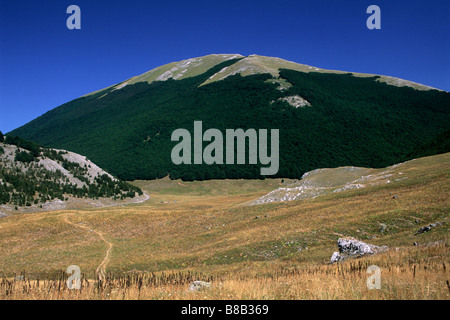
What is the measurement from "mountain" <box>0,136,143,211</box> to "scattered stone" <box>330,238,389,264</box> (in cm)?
4863

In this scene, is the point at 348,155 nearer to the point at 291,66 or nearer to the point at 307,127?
the point at 307,127

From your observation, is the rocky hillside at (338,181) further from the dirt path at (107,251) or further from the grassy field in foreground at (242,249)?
the dirt path at (107,251)

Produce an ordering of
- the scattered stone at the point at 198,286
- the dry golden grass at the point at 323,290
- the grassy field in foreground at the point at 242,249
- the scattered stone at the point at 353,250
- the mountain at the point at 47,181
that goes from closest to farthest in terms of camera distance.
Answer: the dry golden grass at the point at 323,290 → the grassy field in foreground at the point at 242,249 → the scattered stone at the point at 198,286 → the scattered stone at the point at 353,250 → the mountain at the point at 47,181

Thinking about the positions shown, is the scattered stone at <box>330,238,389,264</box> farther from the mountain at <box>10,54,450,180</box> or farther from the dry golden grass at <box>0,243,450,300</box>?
the mountain at <box>10,54,450,180</box>

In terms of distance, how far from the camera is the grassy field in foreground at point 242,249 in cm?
800

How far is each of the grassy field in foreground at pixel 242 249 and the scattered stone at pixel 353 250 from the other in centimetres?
84

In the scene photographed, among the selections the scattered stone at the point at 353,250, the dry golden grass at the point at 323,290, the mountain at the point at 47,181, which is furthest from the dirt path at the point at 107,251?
the mountain at the point at 47,181

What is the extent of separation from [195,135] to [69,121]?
357ft

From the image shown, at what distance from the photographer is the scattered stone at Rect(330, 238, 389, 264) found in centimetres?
1394

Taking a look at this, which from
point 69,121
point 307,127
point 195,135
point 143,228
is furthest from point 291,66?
point 143,228

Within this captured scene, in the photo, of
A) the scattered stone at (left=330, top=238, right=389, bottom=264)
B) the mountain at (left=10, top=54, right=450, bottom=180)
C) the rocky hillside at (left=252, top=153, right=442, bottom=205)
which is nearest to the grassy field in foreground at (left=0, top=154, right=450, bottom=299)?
the scattered stone at (left=330, top=238, right=389, bottom=264)

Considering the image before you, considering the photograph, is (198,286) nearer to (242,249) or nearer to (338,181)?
(242,249)

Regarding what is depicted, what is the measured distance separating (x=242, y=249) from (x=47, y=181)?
47834 mm

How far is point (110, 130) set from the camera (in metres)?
159
